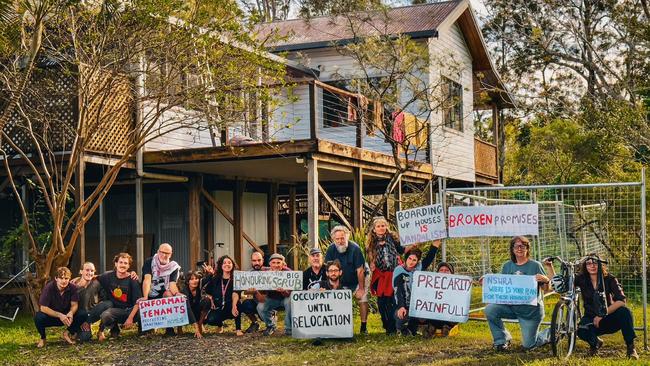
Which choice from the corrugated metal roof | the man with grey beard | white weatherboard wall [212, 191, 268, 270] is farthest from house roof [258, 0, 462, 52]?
the man with grey beard

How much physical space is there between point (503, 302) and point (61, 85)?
8.13 meters

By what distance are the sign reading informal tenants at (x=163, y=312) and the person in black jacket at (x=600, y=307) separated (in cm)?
444

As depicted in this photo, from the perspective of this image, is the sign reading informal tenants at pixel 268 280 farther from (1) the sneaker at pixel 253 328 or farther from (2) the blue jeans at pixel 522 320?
(2) the blue jeans at pixel 522 320

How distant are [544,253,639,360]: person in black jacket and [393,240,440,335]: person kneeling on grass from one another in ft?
5.83

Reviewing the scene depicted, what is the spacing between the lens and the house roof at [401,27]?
20.0m

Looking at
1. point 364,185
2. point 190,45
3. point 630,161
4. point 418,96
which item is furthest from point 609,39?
point 190,45

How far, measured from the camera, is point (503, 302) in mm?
9711

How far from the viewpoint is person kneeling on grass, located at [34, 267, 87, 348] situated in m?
10.8

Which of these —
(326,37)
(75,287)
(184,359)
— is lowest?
(184,359)

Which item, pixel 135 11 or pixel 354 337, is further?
pixel 135 11

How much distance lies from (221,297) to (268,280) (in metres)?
0.69

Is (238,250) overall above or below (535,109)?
below

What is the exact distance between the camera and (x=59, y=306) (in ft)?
35.7

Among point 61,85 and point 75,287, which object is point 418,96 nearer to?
point 61,85
